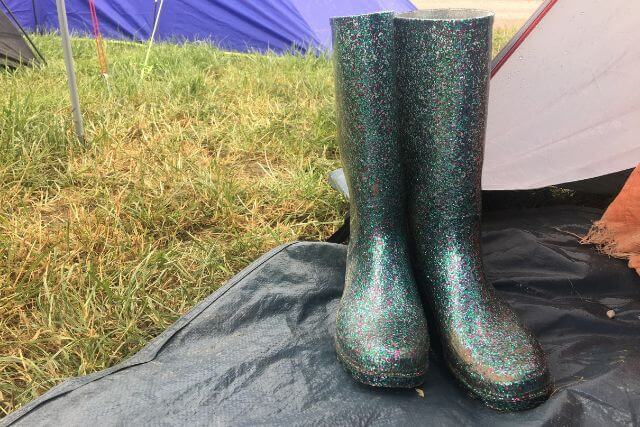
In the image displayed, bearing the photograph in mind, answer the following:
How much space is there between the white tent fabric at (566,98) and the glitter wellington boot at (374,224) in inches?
17.9

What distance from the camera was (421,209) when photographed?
0.75m

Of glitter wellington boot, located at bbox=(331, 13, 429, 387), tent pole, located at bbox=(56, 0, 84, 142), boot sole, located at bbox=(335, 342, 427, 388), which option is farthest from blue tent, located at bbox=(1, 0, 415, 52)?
boot sole, located at bbox=(335, 342, 427, 388)

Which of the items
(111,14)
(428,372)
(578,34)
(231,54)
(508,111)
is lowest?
(428,372)

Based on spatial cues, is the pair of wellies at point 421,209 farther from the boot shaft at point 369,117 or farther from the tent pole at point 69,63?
the tent pole at point 69,63

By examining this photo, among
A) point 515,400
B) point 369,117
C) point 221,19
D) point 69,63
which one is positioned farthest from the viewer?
point 221,19

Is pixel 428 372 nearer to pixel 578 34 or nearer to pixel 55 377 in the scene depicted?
pixel 55 377

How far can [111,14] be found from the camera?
9.49 ft

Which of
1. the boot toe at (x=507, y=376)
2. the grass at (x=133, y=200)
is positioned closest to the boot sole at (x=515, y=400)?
the boot toe at (x=507, y=376)

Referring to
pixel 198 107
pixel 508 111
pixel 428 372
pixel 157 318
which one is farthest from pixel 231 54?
pixel 428 372

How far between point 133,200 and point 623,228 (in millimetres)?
893

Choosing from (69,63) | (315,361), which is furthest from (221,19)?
(315,361)

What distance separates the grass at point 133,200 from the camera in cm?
85

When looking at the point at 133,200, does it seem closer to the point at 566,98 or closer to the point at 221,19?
the point at 566,98

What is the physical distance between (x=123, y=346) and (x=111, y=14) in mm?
2499
